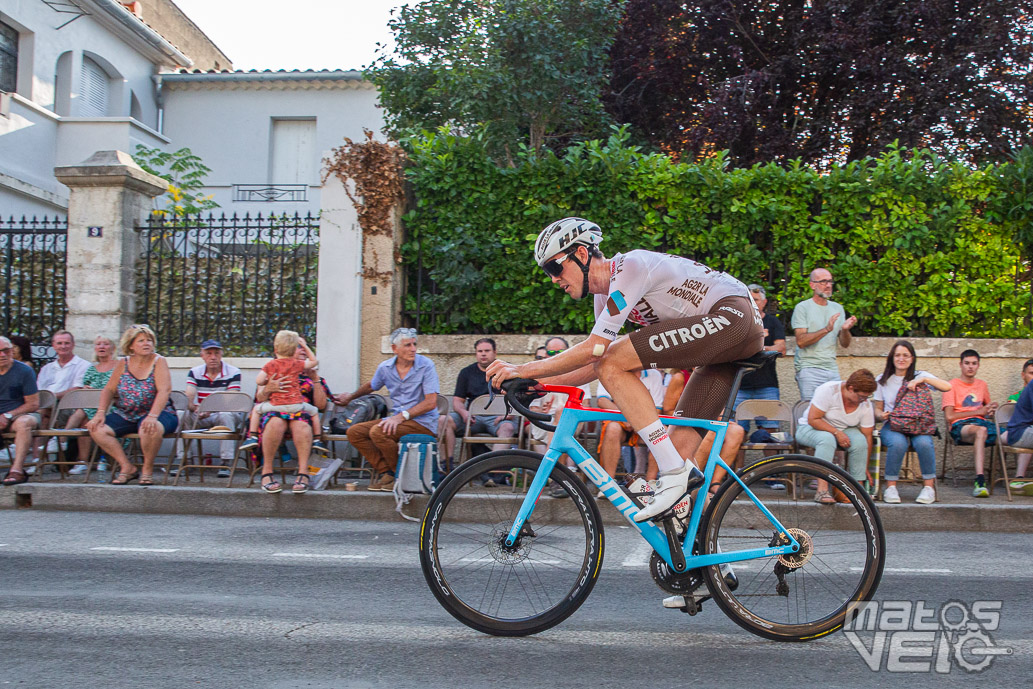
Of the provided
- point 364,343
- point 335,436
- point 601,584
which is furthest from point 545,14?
point 601,584

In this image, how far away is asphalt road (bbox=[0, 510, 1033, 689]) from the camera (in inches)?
147

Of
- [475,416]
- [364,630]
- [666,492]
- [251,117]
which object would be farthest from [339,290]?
[251,117]

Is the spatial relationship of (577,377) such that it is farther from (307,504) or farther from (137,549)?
(307,504)

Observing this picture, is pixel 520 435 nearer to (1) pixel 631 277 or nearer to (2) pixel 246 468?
(2) pixel 246 468

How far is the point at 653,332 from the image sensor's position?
4195mm

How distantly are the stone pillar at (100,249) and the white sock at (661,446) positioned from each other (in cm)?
1026

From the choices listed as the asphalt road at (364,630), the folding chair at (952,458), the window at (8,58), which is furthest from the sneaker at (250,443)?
the window at (8,58)

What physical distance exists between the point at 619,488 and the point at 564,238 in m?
1.17

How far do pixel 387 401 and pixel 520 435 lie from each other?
6.70 feet

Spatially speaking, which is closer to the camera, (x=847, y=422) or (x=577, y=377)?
(x=577, y=377)

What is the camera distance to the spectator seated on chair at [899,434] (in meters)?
8.98

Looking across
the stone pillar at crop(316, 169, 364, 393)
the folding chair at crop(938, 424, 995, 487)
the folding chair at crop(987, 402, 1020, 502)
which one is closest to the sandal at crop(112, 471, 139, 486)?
the stone pillar at crop(316, 169, 364, 393)

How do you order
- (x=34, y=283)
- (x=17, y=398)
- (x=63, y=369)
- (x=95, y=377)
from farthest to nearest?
(x=34, y=283) → (x=63, y=369) → (x=95, y=377) → (x=17, y=398)

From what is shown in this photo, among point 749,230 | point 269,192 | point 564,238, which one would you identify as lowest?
point 564,238
